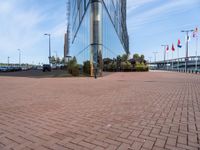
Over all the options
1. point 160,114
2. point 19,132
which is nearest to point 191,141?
point 160,114

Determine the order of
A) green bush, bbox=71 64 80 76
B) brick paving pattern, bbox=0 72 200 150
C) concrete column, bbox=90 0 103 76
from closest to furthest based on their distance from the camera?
brick paving pattern, bbox=0 72 200 150 → concrete column, bbox=90 0 103 76 → green bush, bbox=71 64 80 76

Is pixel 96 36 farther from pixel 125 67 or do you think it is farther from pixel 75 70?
pixel 125 67

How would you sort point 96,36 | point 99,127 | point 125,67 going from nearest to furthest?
point 99,127, point 96,36, point 125,67

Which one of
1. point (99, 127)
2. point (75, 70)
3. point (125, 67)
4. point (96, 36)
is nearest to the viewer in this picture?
point (99, 127)

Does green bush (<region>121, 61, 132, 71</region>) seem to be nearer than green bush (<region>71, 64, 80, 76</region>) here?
No

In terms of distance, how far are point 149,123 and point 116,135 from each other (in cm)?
121

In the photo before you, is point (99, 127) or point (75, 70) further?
point (75, 70)

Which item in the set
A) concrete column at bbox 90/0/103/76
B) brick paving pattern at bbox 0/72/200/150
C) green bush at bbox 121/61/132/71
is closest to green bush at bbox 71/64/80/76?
concrete column at bbox 90/0/103/76

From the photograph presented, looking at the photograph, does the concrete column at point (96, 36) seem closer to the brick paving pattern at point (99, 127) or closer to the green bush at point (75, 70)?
the green bush at point (75, 70)

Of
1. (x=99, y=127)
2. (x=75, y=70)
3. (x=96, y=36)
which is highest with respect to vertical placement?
(x=96, y=36)

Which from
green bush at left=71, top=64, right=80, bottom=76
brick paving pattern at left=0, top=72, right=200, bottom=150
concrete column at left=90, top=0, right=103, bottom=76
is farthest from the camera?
green bush at left=71, top=64, right=80, bottom=76

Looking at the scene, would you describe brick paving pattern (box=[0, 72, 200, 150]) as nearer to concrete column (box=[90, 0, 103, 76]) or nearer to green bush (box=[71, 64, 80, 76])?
concrete column (box=[90, 0, 103, 76])

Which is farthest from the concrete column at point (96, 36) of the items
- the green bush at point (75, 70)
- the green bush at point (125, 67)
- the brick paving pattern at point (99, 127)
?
the green bush at point (125, 67)

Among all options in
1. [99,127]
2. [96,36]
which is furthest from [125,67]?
[99,127]
